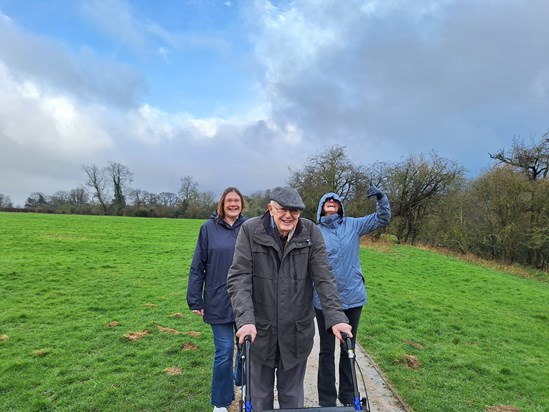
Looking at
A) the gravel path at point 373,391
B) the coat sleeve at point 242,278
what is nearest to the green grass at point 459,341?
the gravel path at point 373,391

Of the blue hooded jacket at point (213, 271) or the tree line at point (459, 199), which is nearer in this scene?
the blue hooded jacket at point (213, 271)

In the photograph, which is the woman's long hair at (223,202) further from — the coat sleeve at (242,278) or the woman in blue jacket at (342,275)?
the coat sleeve at (242,278)

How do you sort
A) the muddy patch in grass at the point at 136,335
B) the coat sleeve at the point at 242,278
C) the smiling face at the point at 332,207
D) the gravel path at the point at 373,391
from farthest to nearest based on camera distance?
the muddy patch in grass at the point at 136,335 < the gravel path at the point at 373,391 < the smiling face at the point at 332,207 < the coat sleeve at the point at 242,278

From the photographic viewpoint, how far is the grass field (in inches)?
183

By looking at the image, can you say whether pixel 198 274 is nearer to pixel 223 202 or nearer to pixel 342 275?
pixel 223 202

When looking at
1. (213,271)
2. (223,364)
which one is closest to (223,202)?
(213,271)

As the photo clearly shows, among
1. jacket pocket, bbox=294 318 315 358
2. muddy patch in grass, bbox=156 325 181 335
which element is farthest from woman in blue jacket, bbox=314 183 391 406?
muddy patch in grass, bbox=156 325 181 335

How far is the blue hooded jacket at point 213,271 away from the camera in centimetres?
380

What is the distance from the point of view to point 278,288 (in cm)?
280

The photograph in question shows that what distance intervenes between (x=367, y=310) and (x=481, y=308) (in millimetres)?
3877

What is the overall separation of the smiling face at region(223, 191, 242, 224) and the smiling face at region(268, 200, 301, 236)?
1194 millimetres

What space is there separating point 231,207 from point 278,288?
1.39 metres

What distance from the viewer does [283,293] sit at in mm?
2791

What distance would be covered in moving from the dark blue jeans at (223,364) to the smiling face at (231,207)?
1.12m
